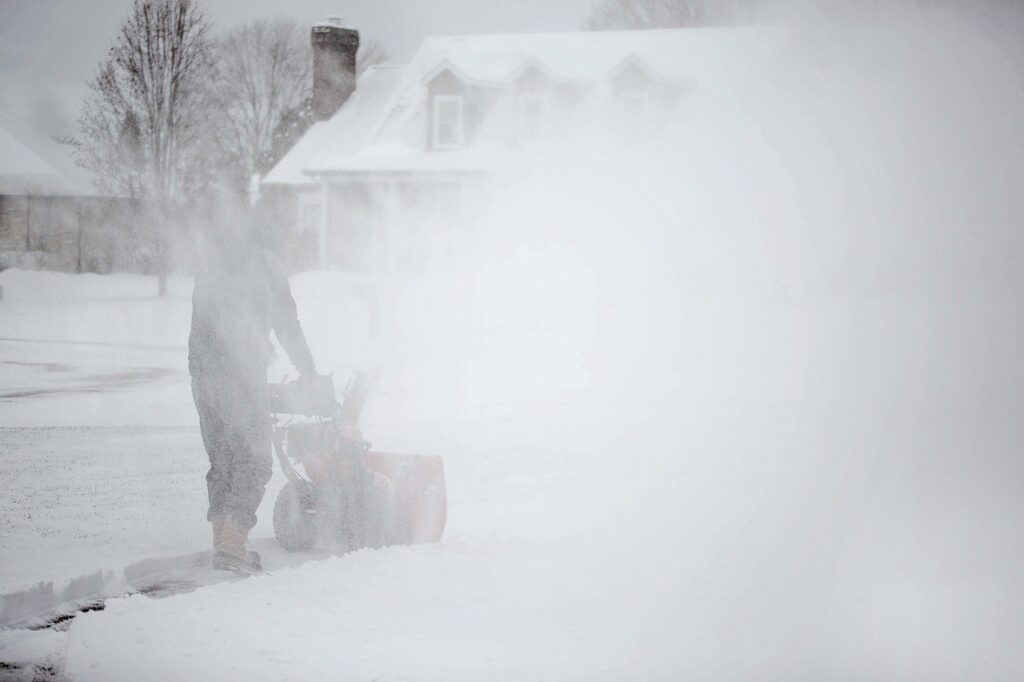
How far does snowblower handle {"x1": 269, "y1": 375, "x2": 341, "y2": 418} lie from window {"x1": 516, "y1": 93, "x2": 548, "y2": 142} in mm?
17822

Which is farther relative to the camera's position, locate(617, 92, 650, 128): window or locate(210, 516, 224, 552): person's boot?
locate(617, 92, 650, 128): window

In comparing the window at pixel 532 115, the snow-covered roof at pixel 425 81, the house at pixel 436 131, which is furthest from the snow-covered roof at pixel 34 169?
the window at pixel 532 115

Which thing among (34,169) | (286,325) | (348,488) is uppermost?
(34,169)

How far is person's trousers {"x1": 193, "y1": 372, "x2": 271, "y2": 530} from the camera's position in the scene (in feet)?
A: 15.3

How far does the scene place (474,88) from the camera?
79.6ft

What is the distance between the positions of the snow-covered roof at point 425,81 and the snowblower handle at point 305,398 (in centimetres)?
1522

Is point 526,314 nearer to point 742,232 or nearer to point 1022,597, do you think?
point 742,232

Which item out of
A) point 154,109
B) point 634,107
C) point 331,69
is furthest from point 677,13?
point 331,69

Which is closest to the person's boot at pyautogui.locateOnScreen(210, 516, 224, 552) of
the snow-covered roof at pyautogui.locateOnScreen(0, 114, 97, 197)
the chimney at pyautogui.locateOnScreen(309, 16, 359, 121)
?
the snow-covered roof at pyautogui.locateOnScreen(0, 114, 97, 197)

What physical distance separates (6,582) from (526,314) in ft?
36.8

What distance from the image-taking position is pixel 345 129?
27.0m

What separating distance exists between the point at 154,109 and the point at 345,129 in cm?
1780

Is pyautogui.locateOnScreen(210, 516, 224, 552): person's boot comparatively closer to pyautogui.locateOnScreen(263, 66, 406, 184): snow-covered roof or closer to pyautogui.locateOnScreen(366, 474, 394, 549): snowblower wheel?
pyautogui.locateOnScreen(366, 474, 394, 549): snowblower wheel

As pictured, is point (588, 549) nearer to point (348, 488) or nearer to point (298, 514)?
point (348, 488)
